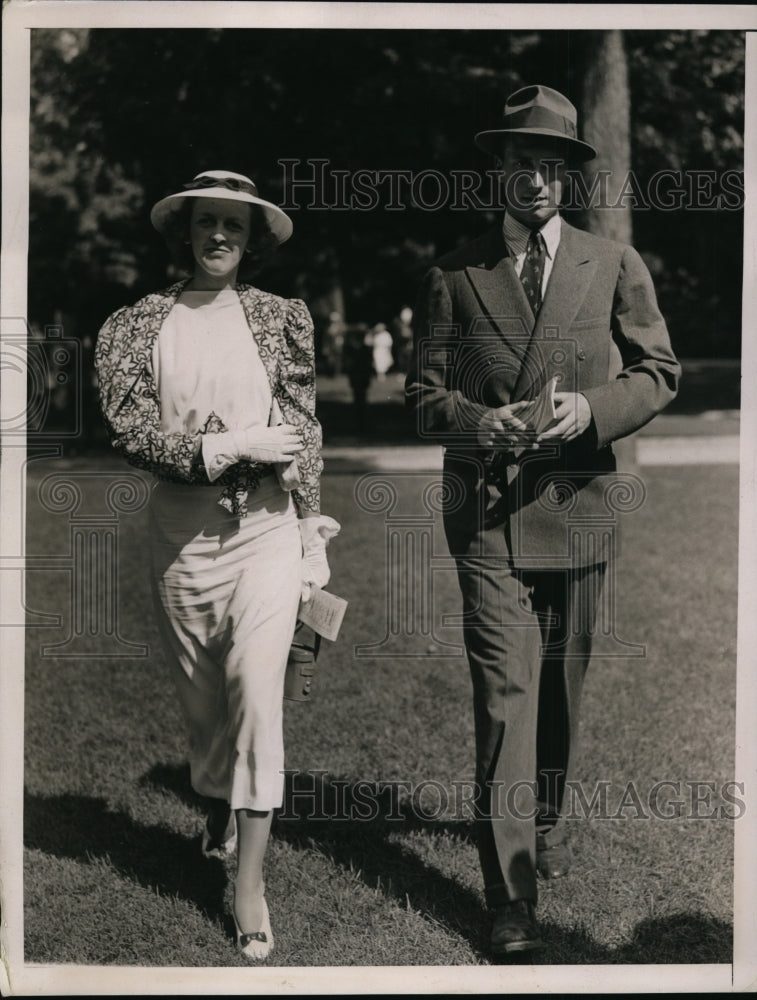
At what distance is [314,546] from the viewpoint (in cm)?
418

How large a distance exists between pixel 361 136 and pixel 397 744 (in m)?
5.23

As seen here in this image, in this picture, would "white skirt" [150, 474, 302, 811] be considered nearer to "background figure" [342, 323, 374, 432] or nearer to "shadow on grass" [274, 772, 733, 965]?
"shadow on grass" [274, 772, 733, 965]

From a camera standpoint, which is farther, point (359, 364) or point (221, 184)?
point (359, 364)

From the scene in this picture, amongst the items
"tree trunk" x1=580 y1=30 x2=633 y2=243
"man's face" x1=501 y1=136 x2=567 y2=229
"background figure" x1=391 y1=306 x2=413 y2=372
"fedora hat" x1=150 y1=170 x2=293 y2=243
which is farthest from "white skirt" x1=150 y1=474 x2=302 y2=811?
"background figure" x1=391 y1=306 x2=413 y2=372

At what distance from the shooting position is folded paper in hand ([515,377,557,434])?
396cm

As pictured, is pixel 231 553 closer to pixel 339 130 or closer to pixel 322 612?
pixel 322 612

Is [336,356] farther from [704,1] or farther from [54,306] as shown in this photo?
[704,1]

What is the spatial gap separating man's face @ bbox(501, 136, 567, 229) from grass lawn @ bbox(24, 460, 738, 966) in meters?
1.96

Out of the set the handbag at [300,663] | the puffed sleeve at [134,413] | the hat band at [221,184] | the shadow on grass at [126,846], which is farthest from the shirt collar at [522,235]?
the shadow on grass at [126,846]

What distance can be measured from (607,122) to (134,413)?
514 cm

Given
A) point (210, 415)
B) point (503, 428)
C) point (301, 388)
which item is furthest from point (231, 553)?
point (503, 428)

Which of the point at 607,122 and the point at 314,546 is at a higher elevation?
the point at 607,122

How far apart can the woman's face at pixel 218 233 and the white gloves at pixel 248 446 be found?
0.55 m

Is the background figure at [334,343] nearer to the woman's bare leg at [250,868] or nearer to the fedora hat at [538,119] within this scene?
the fedora hat at [538,119]
